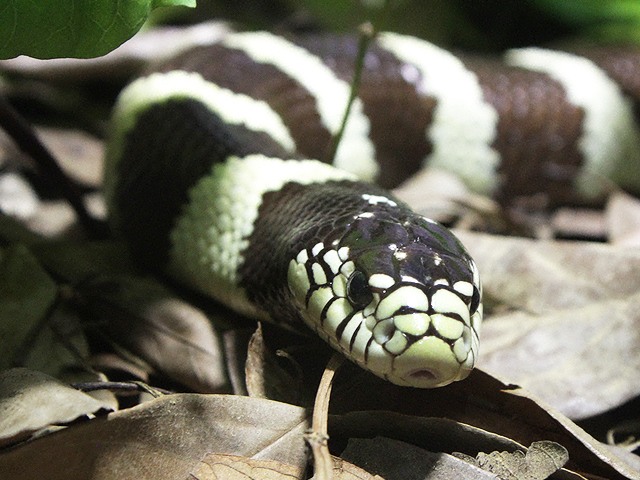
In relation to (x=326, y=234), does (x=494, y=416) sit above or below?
below

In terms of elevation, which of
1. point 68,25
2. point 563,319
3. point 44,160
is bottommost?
point 563,319

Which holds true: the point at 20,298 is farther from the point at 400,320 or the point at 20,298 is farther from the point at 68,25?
the point at 400,320

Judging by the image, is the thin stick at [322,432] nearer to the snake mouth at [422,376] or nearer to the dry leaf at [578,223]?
the snake mouth at [422,376]

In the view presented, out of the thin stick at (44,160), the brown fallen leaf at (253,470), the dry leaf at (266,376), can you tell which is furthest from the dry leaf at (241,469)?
the thin stick at (44,160)

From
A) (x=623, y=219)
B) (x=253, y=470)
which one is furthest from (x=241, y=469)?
(x=623, y=219)

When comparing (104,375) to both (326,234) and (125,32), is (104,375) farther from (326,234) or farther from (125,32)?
(125,32)

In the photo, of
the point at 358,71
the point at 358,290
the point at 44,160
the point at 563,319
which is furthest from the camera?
the point at 44,160

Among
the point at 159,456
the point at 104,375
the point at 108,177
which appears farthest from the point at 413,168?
the point at 159,456
